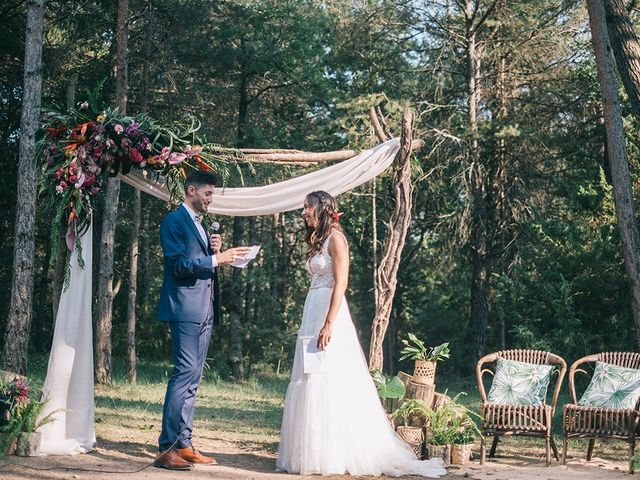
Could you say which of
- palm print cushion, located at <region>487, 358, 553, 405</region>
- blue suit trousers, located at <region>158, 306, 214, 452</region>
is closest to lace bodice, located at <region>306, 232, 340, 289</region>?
blue suit trousers, located at <region>158, 306, 214, 452</region>

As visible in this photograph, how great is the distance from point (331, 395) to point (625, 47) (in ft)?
18.7

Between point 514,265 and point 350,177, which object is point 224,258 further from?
point 514,265

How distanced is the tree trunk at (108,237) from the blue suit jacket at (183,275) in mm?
7012

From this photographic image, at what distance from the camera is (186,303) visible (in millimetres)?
6324

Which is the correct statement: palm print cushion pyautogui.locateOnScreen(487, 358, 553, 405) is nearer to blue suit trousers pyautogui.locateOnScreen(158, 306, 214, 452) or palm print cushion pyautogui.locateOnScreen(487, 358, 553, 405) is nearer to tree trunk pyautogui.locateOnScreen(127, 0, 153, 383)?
blue suit trousers pyautogui.locateOnScreen(158, 306, 214, 452)

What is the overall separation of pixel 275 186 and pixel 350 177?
65cm

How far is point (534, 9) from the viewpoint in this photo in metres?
17.0

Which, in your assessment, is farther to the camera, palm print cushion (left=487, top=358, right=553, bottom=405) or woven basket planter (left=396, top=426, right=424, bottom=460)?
palm print cushion (left=487, top=358, right=553, bottom=405)

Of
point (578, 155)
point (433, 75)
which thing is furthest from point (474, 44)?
point (578, 155)

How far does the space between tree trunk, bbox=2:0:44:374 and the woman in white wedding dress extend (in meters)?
4.65

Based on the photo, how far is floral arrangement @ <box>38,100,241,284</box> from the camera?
7.00m

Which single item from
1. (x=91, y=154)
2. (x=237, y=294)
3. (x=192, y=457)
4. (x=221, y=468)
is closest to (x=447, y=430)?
(x=221, y=468)

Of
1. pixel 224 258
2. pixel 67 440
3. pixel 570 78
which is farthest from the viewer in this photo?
pixel 570 78

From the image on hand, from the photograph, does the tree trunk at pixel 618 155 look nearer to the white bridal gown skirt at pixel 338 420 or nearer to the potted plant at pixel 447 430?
the potted plant at pixel 447 430
